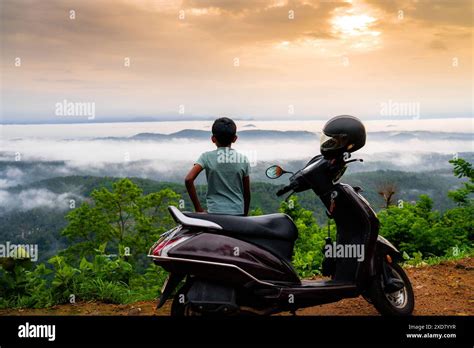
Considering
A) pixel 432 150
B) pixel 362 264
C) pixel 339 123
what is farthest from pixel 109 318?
pixel 432 150

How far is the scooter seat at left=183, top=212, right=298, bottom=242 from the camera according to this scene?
15.1ft

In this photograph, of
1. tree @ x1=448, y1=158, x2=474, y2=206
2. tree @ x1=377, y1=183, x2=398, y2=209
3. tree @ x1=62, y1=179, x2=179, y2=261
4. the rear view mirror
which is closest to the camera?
the rear view mirror

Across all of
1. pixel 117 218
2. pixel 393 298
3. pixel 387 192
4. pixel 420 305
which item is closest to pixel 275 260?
pixel 393 298

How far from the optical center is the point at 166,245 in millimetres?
4500

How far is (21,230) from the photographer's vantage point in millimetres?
11914

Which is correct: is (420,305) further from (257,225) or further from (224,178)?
(224,178)

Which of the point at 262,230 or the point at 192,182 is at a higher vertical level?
the point at 192,182

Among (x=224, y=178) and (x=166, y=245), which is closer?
(x=166, y=245)

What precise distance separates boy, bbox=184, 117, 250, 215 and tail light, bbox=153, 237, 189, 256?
574mm

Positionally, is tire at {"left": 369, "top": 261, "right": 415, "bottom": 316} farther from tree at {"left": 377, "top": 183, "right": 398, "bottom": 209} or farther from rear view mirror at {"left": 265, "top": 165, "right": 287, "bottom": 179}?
tree at {"left": 377, "top": 183, "right": 398, "bottom": 209}

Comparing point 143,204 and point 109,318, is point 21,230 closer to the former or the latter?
point 143,204

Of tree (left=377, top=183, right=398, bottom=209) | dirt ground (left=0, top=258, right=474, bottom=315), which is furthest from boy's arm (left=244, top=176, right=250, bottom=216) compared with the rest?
tree (left=377, top=183, right=398, bottom=209)

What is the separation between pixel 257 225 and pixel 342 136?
0.95 meters

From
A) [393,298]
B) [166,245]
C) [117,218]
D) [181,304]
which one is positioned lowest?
[117,218]
